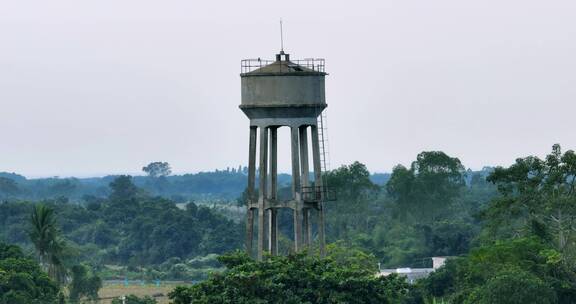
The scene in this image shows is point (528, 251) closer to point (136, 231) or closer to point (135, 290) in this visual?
point (135, 290)

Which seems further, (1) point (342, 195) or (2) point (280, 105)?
(1) point (342, 195)

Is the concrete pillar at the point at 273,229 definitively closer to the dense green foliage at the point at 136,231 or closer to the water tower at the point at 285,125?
the water tower at the point at 285,125

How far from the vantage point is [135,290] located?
131500 millimetres

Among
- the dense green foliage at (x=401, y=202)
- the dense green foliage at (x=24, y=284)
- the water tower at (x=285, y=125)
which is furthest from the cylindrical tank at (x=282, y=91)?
the dense green foliage at (x=401, y=202)

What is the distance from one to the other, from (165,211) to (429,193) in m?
26.5

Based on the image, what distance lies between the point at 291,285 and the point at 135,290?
6463 cm

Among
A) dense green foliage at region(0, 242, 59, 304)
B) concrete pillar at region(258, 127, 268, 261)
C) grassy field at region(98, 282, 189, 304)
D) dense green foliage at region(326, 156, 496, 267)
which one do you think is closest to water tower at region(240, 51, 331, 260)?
concrete pillar at region(258, 127, 268, 261)

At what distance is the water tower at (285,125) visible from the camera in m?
69.1

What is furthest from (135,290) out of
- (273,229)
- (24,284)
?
(273,229)

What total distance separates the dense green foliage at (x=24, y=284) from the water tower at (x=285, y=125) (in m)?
23.5

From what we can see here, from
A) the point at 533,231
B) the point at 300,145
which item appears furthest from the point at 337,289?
the point at 533,231

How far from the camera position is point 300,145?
2751 inches

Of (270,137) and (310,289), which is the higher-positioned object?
(270,137)

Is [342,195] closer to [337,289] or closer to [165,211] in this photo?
[165,211]
